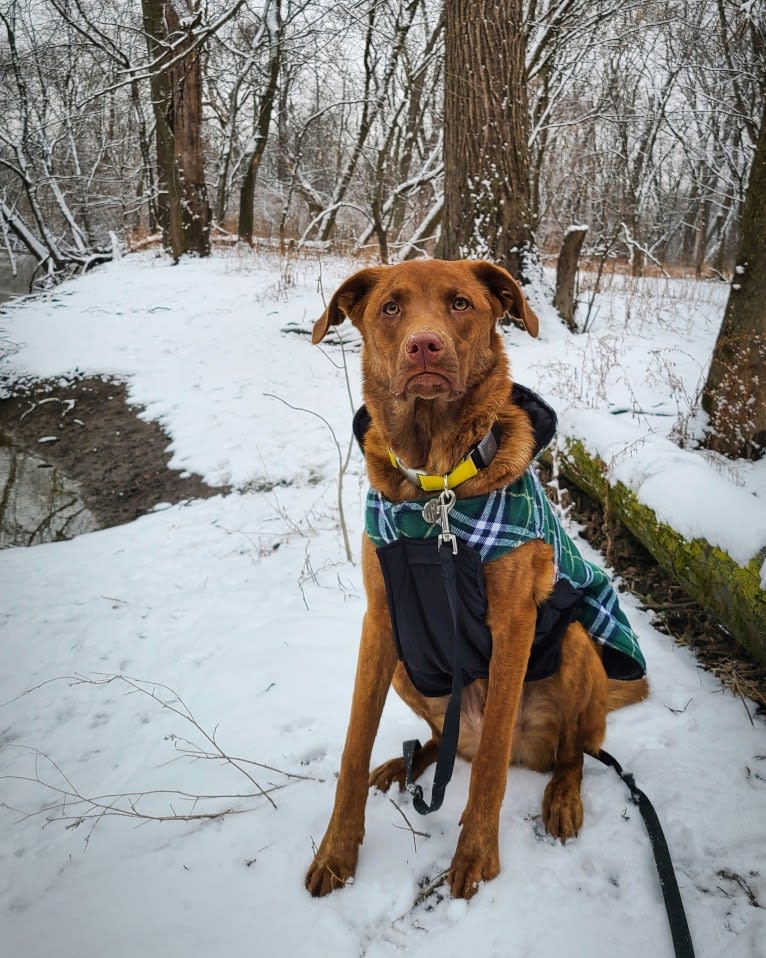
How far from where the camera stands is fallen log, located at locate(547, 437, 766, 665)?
209cm

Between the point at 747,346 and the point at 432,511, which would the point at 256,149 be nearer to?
the point at 747,346

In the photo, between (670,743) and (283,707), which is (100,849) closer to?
(283,707)

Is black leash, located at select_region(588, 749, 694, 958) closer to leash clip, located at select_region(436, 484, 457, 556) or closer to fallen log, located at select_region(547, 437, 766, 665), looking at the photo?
fallen log, located at select_region(547, 437, 766, 665)

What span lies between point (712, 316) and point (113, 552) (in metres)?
7.87

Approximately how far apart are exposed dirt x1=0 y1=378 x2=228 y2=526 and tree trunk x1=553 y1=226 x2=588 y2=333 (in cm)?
452

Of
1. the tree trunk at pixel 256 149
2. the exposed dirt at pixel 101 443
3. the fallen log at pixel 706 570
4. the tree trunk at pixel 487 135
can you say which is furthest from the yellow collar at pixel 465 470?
the tree trunk at pixel 256 149

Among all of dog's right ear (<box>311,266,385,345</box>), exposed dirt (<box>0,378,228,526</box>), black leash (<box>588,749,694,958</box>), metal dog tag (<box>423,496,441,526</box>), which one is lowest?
exposed dirt (<box>0,378,228,526</box>)

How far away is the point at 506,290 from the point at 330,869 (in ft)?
6.54

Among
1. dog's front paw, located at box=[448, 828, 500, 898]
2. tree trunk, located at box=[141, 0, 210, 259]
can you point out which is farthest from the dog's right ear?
tree trunk, located at box=[141, 0, 210, 259]

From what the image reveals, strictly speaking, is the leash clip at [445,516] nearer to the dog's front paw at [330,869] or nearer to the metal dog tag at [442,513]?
the metal dog tag at [442,513]

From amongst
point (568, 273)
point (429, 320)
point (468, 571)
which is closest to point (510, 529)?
point (468, 571)

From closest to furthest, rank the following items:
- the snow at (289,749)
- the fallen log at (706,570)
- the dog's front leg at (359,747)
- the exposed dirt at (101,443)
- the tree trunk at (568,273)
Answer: the snow at (289,749), the dog's front leg at (359,747), the fallen log at (706,570), the exposed dirt at (101,443), the tree trunk at (568,273)

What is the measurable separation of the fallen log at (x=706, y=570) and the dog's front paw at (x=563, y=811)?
0.99 meters

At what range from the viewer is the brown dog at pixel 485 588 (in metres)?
1.59
